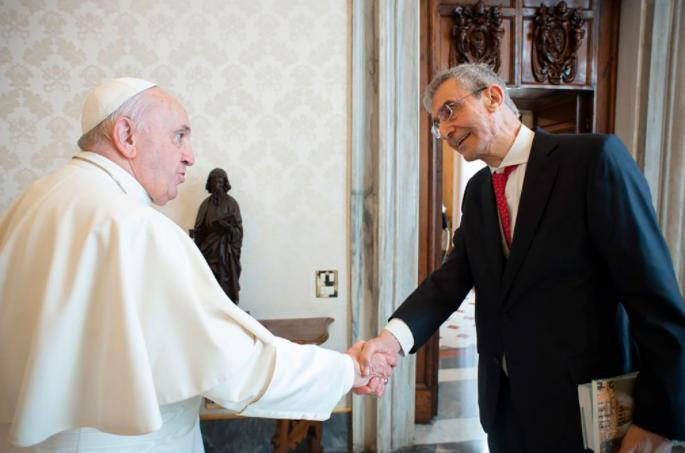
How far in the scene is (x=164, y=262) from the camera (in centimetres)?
109

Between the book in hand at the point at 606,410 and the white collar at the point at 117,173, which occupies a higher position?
the white collar at the point at 117,173

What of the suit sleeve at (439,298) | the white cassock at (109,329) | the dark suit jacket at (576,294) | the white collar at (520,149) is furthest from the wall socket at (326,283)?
the white cassock at (109,329)

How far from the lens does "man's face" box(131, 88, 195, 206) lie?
130 centimetres

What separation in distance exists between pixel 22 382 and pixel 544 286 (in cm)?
144

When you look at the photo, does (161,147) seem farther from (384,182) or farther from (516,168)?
(384,182)

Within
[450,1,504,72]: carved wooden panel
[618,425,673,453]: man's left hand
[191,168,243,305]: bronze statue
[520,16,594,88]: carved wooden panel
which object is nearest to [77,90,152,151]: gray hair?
[191,168,243,305]: bronze statue

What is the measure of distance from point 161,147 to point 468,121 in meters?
1.04

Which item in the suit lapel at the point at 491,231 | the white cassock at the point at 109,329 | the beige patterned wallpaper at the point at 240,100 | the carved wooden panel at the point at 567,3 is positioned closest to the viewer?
the white cassock at the point at 109,329

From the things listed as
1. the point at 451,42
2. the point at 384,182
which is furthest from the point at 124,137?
the point at 451,42

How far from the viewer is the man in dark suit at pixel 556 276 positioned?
121 cm

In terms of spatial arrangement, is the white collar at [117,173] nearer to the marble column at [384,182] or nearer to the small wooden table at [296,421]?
the small wooden table at [296,421]

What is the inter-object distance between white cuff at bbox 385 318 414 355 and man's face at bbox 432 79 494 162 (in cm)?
74

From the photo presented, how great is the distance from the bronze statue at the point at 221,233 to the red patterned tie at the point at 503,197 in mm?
1526

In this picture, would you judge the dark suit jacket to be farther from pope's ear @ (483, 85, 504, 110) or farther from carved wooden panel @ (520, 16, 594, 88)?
carved wooden panel @ (520, 16, 594, 88)
